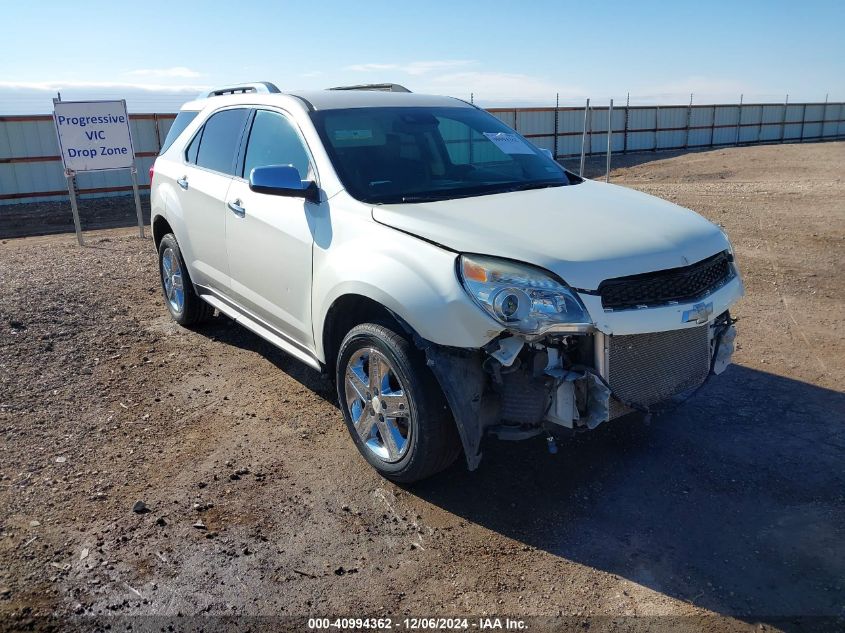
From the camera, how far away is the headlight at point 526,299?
311 centimetres

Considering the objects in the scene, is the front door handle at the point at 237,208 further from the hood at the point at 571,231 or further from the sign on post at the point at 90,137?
the sign on post at the point at 90,137

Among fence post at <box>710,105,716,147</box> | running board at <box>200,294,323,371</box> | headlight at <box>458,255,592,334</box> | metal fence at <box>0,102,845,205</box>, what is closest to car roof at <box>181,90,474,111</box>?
running board at <box>200,294,323,371</box>

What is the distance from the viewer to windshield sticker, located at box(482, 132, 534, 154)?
479 cm

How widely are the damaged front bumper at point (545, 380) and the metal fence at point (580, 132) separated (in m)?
12.7

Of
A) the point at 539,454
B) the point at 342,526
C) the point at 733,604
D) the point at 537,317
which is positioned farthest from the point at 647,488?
the point at 342,526

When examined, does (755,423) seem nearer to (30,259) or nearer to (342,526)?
(342,526)

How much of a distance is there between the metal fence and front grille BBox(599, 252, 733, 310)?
12251mm

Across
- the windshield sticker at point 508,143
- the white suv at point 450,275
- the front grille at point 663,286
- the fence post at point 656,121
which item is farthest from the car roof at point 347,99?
the fence post at point 656,121

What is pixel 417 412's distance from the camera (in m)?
3.39

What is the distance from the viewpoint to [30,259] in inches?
396

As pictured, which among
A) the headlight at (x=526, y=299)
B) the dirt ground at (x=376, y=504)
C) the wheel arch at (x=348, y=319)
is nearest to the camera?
the dirt ground at (x=376, y=504)

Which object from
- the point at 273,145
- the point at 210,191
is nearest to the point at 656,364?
the point at 273,145

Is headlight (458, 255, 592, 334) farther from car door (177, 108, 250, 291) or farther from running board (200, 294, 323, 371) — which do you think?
car door (177, 108, 250, 291)

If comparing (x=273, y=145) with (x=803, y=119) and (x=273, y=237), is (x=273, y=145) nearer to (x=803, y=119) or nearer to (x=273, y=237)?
(x=273, y=237)
